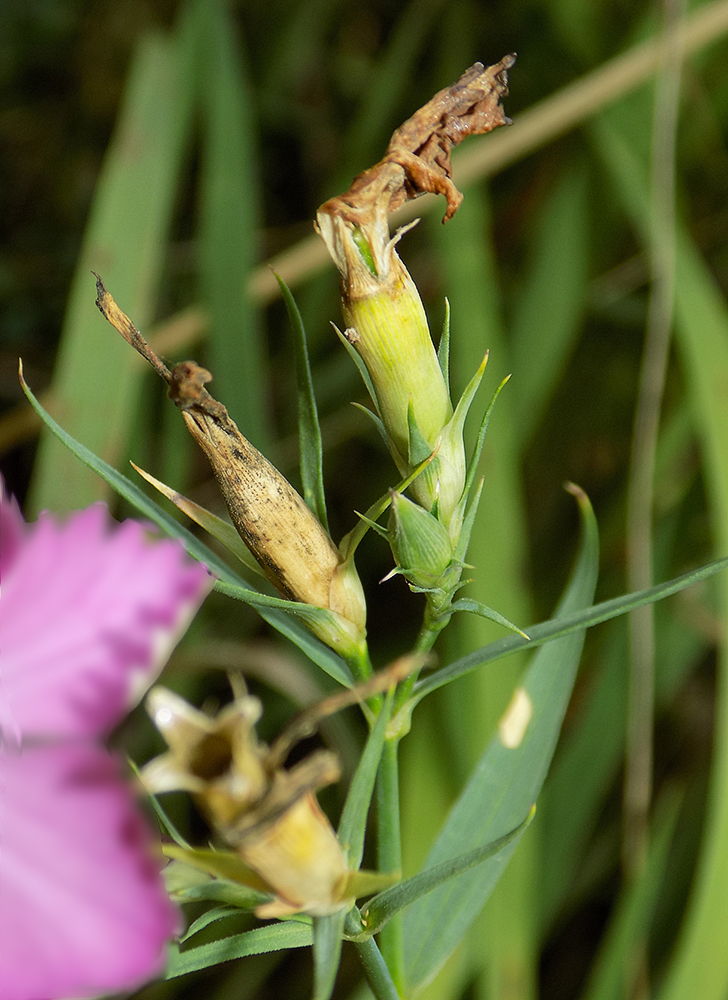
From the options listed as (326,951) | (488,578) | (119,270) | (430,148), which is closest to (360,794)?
(326,951)

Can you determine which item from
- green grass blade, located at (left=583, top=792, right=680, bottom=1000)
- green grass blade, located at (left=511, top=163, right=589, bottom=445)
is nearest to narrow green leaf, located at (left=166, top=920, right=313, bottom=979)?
green grass blade, located at (left=583, top=792, right=680, bottom=1000)

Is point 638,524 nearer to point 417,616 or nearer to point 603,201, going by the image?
point 417,616

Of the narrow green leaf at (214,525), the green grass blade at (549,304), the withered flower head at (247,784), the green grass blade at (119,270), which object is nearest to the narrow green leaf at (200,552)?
the narrow green leaf at (214,525)

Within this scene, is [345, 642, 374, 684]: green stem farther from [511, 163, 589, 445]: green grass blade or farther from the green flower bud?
[511, 163, 589, 445]: green grass blade

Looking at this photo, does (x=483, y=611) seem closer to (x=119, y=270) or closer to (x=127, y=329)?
(x=127, y=329)

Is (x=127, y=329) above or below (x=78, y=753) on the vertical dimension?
above

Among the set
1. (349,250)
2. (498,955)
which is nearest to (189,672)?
(498,955)

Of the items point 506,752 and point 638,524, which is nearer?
point 506,752
